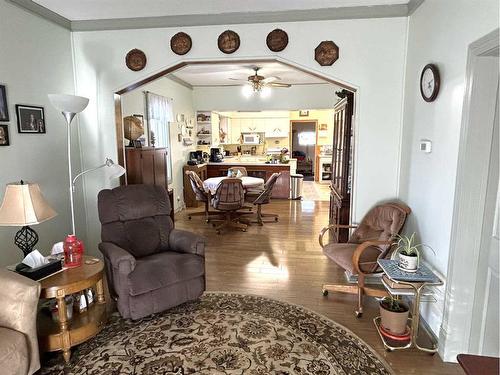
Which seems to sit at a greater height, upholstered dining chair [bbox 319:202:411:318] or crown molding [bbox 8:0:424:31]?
crown molding [bbox 8:0:424:31]

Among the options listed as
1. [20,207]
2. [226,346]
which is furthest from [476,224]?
[20,207]

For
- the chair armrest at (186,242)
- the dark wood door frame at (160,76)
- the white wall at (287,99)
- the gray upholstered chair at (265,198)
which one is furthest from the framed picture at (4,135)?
the white wall at (287,99)

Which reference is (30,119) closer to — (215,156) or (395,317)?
(395,317)

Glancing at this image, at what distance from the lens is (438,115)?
101 inches

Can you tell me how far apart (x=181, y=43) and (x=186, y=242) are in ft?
6.77

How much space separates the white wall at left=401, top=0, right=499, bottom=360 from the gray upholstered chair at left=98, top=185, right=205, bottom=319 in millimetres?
1916

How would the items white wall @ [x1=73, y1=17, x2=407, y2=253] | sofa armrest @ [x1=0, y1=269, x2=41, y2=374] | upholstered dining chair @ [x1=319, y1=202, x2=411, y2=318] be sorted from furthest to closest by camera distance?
white wall @ [x1=73, y1=17, x2=407, y2=253] → upholstered dining chair @ [x1=319, y1=202, x2=411, y2=318] → sofa armrest @ [x1=0, y1=269, x2=41, y2=374]

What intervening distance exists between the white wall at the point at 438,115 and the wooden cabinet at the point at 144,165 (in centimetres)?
297

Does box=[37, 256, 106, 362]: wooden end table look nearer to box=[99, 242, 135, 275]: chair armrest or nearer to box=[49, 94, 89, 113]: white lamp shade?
box=[99, 242, 135, 275]: chair armrest

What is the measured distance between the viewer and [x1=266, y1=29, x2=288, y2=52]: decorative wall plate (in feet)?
11.1

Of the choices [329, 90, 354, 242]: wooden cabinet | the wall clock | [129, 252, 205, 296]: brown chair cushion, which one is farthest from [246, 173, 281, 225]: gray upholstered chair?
the wall clock

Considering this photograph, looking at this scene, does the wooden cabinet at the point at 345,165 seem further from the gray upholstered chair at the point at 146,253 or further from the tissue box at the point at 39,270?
the tissue box at the point at 39,270

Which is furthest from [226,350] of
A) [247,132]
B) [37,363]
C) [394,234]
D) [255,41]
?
[247,132]

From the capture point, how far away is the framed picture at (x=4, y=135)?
2804 mm
